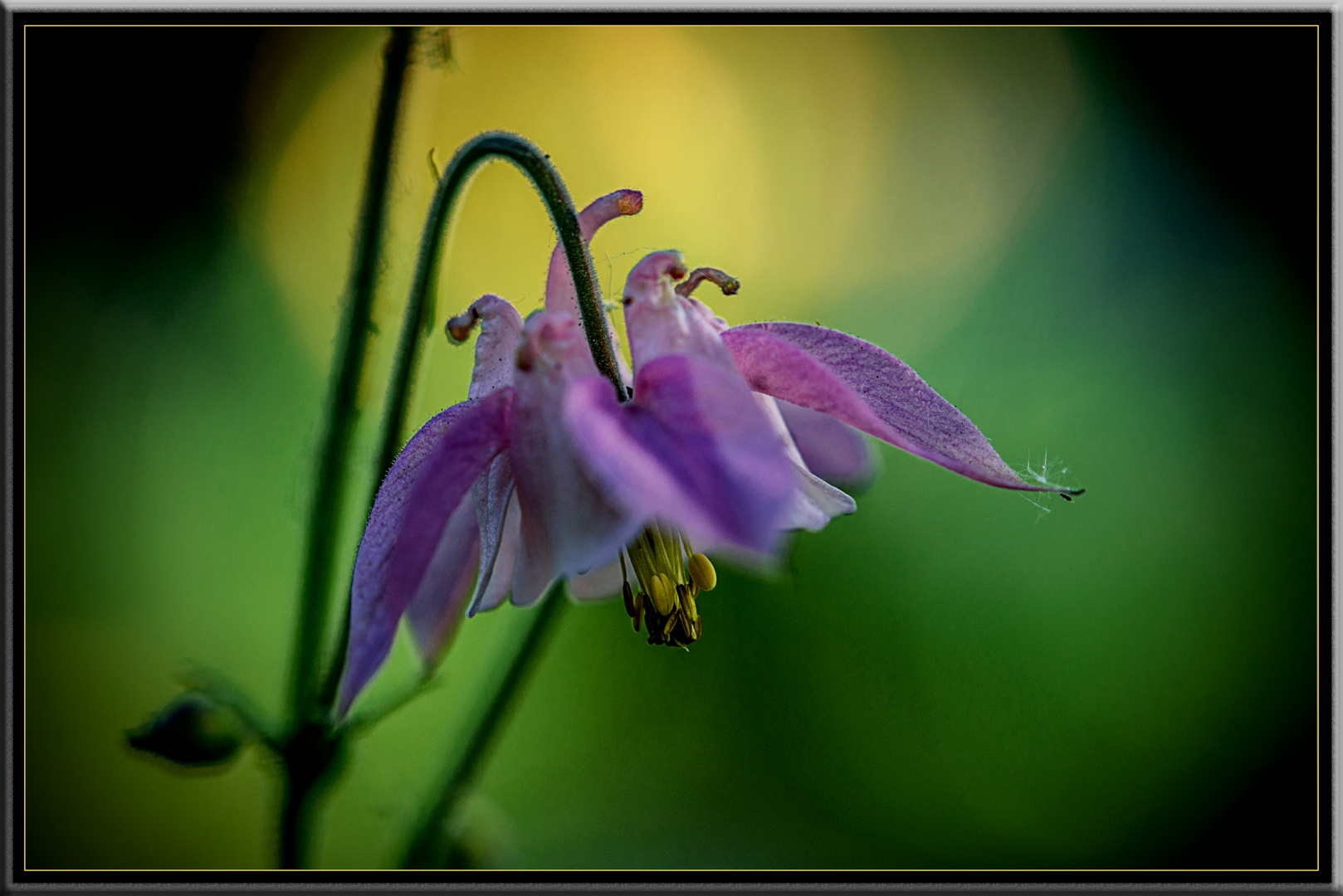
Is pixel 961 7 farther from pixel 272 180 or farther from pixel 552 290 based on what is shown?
pixel 272 180

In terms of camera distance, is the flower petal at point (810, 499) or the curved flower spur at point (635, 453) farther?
the flower petal at point (810, 499)

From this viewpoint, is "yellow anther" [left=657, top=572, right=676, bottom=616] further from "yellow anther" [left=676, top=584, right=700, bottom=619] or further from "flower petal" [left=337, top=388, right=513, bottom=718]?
"flower petal" [left=337, top=388, right=513, bottom=718]

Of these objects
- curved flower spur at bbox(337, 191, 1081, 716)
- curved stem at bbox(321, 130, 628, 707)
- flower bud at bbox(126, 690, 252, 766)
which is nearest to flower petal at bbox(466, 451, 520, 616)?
curved flower spur at bbox(337, 191, 1081, 716)

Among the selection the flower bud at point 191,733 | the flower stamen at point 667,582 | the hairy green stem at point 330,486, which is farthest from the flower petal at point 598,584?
the flower bud at point 191,733

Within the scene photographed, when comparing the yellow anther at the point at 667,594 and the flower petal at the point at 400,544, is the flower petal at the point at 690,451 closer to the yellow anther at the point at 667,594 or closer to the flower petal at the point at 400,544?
the flower petal at the point at 400,544

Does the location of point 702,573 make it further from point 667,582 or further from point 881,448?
point 881,448

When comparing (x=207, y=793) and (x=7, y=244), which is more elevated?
(x=7, y=244)

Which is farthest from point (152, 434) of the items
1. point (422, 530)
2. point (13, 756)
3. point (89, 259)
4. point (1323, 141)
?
point (1323, 141)
